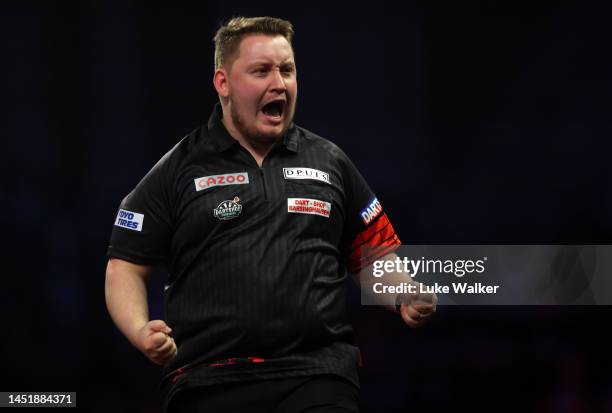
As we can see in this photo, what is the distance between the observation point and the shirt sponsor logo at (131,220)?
261 centimetres

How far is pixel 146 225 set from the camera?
8.56 feet

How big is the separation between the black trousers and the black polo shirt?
0.03 m

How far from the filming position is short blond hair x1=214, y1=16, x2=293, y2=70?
2.68 m

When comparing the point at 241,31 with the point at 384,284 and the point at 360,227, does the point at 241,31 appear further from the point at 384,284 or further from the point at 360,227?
the point at 384,284

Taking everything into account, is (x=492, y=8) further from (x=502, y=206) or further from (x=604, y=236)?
(x=604, y=236)

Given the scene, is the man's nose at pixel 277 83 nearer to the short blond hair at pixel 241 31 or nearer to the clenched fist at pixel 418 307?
the short blond hair at pixel 241 31

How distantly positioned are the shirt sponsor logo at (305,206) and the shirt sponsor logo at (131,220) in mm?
425

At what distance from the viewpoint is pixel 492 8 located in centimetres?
390

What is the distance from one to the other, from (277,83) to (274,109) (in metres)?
0.09

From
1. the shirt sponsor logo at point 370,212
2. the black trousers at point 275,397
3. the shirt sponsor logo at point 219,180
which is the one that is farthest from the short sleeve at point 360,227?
the black trousers at point 275,397

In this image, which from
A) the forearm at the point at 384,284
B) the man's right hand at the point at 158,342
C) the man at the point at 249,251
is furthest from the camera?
the forearm at the point at 384,284

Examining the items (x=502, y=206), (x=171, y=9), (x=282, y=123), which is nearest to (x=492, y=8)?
(x=502, y=206)

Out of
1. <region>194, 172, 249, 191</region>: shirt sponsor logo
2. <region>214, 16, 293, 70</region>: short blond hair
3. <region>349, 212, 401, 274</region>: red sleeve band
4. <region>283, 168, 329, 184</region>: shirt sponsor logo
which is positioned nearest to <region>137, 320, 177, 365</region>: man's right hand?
<region>194, 172, 249, 191</region>: shirt sponsor logo

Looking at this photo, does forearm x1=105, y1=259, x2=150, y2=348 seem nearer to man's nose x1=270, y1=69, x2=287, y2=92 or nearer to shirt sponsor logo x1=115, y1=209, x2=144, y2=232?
shirt sponsor logo x1=115, y1=209, x2=144, y2=232
